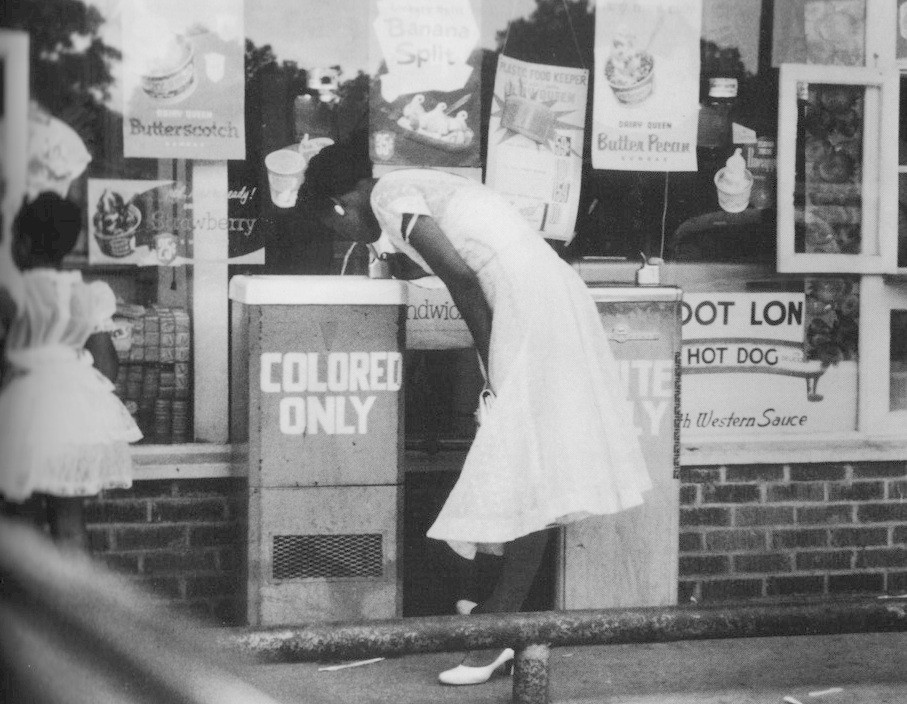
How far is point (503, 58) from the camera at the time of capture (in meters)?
5.23

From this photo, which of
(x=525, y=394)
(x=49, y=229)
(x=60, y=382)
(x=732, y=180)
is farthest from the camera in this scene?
(x=732, y=180)

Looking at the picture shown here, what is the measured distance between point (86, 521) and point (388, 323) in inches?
55.4

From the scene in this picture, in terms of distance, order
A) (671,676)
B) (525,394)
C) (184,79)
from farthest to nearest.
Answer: (184,79), (671,676), (525,394)

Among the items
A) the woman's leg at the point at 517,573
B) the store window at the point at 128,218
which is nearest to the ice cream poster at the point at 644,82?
the store window at the point at 128,218

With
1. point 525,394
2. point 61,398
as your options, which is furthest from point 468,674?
point 61,398

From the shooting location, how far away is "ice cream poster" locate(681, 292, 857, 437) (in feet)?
17.8

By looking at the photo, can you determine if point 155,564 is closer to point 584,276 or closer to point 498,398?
point 498,398

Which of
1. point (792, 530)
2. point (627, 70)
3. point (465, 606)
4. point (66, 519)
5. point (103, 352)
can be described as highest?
point (627, 70)

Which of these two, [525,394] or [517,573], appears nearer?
[525,394]

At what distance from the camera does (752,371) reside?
5461 mm

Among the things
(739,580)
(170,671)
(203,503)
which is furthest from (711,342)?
(170,671)

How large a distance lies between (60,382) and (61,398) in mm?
58

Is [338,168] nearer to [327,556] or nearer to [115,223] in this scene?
[115,223]

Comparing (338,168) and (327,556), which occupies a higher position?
(338,168)
